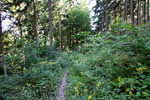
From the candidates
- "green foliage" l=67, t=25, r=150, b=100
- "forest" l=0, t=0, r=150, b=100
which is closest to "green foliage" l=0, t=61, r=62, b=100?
"forest" l=0, t=0, r=150, b=100

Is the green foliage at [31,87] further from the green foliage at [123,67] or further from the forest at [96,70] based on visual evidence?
the green foliage at [123,67]

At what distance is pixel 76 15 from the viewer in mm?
26016

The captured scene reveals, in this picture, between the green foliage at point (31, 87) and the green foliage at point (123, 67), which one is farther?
the green foliage at point (31, 87)

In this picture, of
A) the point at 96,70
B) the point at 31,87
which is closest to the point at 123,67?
the point at 96,70

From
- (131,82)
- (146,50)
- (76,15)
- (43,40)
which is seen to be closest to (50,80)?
(131,82)

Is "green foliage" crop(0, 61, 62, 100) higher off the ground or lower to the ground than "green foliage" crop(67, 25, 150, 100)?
lower

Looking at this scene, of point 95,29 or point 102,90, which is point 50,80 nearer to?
point 102,90

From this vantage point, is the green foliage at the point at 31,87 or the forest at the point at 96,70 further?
the green foliage at the point at 31,87

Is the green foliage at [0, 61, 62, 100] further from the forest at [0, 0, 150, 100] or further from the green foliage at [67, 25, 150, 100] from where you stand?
the green foliage at [67, 25, 150, 100]

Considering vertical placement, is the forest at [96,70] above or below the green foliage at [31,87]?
above

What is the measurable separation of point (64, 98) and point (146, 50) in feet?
10.6

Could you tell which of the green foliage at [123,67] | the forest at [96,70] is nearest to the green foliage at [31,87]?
the forest at [96,70]

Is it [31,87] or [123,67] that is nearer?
[123,67]

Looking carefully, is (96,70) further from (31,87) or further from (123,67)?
(31,87)
